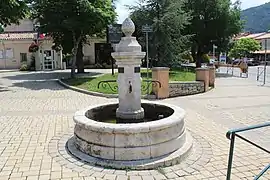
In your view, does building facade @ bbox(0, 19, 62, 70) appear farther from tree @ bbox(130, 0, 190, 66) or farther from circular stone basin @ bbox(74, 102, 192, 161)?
circular stone basin @ bbox(74, 102, 192, 161)

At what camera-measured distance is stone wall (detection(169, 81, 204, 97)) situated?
13.0 metres

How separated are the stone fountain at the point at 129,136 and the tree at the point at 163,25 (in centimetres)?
1457

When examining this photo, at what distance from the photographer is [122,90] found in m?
6.11


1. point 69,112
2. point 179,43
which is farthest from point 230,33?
point 69,112

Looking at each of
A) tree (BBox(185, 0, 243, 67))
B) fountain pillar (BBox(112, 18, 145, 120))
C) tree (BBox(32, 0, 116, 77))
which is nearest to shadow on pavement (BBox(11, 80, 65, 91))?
tree (BBox(32, 0, 116, 77))

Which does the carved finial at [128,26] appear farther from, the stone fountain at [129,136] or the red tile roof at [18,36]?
the red tile roof at [18,36]

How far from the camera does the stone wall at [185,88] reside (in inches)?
511

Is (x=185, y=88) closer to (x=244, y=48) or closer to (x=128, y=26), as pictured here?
(x=128, y=26)

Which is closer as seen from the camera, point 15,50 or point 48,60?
point 48,60

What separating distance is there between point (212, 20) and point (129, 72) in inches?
857

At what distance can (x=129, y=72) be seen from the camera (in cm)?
602

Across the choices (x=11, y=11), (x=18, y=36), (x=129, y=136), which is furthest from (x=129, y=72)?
(x=18, y=36)

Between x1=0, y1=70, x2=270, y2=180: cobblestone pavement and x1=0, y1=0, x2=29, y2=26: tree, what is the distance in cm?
525

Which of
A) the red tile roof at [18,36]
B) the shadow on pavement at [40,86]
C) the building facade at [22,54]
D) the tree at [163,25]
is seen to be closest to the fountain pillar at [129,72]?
the shadow on pavement at [40,86]
